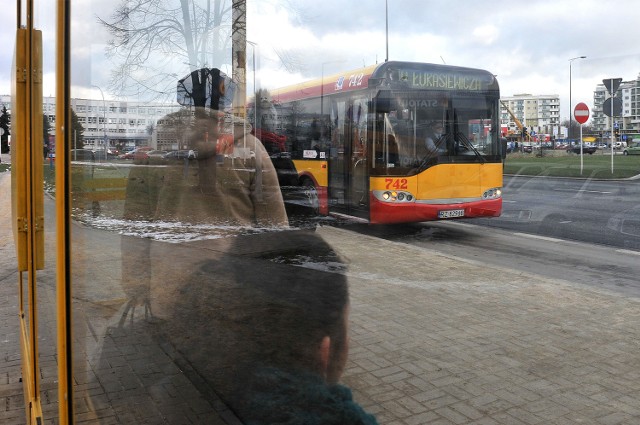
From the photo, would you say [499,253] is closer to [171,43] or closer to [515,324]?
[515,324]

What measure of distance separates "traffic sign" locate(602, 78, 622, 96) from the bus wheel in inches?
36.3

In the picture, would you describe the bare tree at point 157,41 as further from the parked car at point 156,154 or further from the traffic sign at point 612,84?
the traffic sign at point 612,84

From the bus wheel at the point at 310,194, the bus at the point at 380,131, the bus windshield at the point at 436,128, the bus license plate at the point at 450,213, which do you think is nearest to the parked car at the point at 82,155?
the bus at the point at 380,131

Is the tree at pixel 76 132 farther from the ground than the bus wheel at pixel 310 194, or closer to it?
farther from the ground

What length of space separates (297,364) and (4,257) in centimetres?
475

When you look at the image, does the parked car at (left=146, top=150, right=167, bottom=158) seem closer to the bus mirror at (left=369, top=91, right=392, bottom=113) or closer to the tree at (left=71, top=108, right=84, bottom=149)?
the tree at (left=71, top=108, right=84, bottom=149)

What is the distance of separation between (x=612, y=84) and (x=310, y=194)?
3.36 ft

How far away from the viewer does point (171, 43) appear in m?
1.30

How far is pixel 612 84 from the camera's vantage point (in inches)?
47.0

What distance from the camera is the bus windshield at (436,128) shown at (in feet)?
8.34

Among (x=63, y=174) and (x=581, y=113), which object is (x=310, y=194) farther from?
(x=63, y=174)

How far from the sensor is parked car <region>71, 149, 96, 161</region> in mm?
1036

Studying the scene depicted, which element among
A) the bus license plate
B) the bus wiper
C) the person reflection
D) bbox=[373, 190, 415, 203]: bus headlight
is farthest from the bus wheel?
the bus license plate

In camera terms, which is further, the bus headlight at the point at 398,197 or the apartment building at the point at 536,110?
the bus headlight at the point at 398,197
